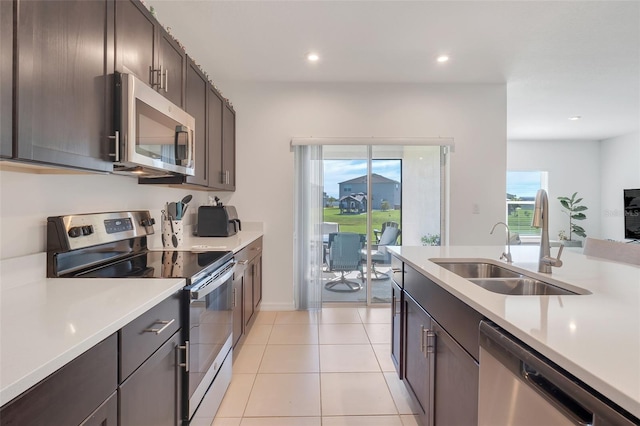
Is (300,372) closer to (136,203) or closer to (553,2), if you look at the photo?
(136,203)

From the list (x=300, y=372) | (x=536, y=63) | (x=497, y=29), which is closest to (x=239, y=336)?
(x=300, y=372)

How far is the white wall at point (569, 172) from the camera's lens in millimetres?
6363

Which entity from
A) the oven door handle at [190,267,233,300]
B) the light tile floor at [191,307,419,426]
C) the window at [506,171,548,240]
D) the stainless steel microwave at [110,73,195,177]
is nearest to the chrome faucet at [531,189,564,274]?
the light tile floor at [191,307,419,426]

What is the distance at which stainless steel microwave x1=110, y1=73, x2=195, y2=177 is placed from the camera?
132 centimetres

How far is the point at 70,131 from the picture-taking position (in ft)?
3.51

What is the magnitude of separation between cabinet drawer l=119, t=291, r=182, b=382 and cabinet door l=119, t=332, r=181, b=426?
30mm

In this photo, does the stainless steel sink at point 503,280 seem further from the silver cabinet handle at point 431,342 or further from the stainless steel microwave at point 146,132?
the stainless steel microwave at point 146,132

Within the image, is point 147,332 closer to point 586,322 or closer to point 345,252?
point 586,322

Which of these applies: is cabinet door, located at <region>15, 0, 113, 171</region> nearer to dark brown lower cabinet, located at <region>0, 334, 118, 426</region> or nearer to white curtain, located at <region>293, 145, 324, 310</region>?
dark brown lower cabinet, located at <region>0, 334, 118, 426</region>

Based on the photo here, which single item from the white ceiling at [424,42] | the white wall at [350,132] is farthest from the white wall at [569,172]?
the white wall at [350,132]

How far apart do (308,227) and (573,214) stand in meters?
6.03

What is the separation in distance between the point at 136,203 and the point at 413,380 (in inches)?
83.2

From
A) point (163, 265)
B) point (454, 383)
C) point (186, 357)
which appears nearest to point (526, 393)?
point (454, 383)

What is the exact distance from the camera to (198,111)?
2.37 metres
